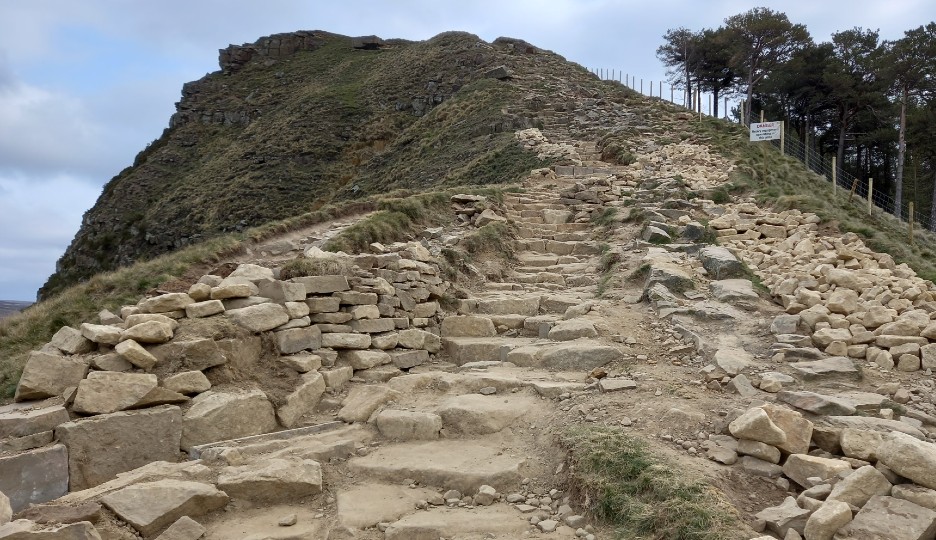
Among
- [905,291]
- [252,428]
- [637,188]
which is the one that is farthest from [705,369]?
[637,188]

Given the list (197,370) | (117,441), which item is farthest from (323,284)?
(117,441)

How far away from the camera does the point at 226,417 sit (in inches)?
222

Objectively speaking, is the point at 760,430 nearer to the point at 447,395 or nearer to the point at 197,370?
the point at 447,395

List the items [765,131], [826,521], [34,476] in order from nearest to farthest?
1. [826,521]
2. [34,476]
3. [765,131]

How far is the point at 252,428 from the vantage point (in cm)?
579

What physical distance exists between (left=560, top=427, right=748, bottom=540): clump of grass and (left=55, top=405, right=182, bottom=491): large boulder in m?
3.55

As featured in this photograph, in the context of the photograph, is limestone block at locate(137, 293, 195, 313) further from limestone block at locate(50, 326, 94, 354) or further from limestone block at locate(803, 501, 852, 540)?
limestone block at locate(803, 501, 852, 540)

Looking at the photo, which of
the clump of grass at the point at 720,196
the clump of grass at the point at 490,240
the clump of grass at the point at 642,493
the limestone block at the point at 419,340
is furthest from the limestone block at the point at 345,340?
the clump of grass at the point at 720,196

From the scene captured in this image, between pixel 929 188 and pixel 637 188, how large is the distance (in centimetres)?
2642

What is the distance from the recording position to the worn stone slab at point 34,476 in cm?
472

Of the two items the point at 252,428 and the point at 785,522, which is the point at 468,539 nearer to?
the point at 785,522

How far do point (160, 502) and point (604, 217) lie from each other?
10453mm

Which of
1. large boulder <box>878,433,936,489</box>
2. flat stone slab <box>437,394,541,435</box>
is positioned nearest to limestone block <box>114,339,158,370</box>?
flat stone slab <box>437,394,541,435</box>

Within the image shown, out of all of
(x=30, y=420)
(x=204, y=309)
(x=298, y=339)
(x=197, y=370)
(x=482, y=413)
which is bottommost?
(x=482, y=413)
